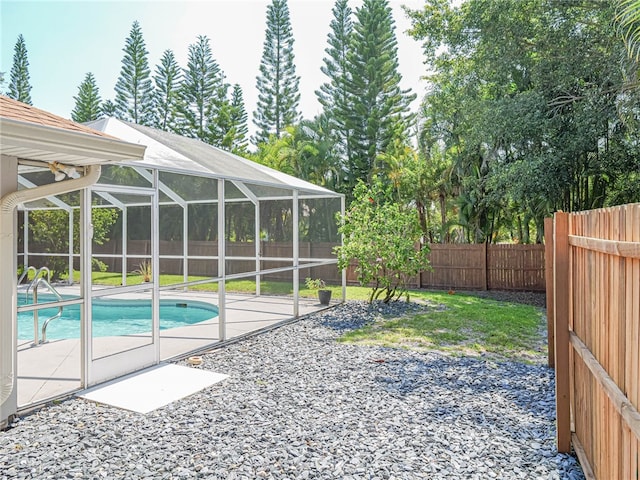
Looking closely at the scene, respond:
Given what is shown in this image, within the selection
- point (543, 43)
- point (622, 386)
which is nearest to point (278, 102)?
point (543, 43)

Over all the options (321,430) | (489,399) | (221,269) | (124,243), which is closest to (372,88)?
(221,269)

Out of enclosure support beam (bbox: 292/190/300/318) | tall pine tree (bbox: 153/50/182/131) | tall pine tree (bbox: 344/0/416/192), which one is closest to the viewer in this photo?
enclosure support beam (bbox: 292/190/300/318)

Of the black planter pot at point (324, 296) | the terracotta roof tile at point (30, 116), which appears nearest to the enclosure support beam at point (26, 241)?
the terracotta roof tile at point (30, 116)

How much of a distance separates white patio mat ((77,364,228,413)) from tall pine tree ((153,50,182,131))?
18483mm

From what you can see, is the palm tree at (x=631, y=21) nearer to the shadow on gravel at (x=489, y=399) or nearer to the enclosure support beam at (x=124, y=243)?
the shadow on gravel at (x=489, y=399)

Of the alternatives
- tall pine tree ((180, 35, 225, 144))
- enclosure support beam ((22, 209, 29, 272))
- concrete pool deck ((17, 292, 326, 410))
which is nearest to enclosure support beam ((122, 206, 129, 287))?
concrete pool deck ((17, 292, 326, 410))

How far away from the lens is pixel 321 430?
11.1ft

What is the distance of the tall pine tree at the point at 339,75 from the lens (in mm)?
18047

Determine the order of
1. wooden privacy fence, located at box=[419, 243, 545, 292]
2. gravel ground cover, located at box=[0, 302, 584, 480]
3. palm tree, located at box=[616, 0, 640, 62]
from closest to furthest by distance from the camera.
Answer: gravel ground cover, located at box=[0, 302, 584, 480] → palm tree, located at box=[616, 0, 640, 62] → wooden privacy fence, located at box=[419, 243, 545, 292]

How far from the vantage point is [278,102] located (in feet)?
68.6

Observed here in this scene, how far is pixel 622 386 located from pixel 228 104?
69.0ft

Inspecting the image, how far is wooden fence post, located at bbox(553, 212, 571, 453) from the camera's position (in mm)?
2963

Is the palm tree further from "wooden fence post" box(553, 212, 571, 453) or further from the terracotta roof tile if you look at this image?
the terracotta roof tile

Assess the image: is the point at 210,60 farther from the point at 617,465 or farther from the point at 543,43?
the point at 617,465
